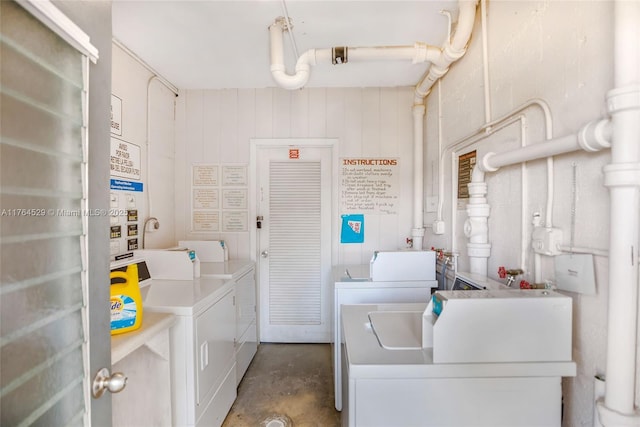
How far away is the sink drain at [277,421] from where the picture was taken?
174cm

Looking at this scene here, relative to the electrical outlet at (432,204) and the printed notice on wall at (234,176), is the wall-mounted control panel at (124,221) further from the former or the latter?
the electrical outlet at (432,204)

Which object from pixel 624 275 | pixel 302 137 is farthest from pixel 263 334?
pixel 624 275

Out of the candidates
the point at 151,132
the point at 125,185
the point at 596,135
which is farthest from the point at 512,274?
the point at 151,132

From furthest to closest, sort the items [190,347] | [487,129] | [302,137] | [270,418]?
[302,137]
[270,418]
[487,129]
[190,347]

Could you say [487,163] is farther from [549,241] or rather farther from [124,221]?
[124,221]

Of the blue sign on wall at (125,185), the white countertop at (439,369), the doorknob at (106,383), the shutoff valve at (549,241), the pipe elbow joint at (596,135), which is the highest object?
the pipe elbow joint at (596,135)

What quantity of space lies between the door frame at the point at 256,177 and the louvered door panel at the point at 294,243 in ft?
0.45

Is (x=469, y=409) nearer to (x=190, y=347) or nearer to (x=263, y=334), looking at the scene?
(x=190, y=347)

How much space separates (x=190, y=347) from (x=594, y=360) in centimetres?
165

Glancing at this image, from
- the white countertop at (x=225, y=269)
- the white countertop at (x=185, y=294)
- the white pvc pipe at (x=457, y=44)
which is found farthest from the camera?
the white countertop at (x=225, y=269)

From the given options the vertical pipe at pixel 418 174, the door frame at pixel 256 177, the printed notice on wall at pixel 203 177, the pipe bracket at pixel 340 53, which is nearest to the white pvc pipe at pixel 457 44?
the vertical pipe at pixel 418 174

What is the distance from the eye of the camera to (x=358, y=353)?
999 millimetres

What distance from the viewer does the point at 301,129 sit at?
2723 millimetres

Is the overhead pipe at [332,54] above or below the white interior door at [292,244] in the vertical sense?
above
